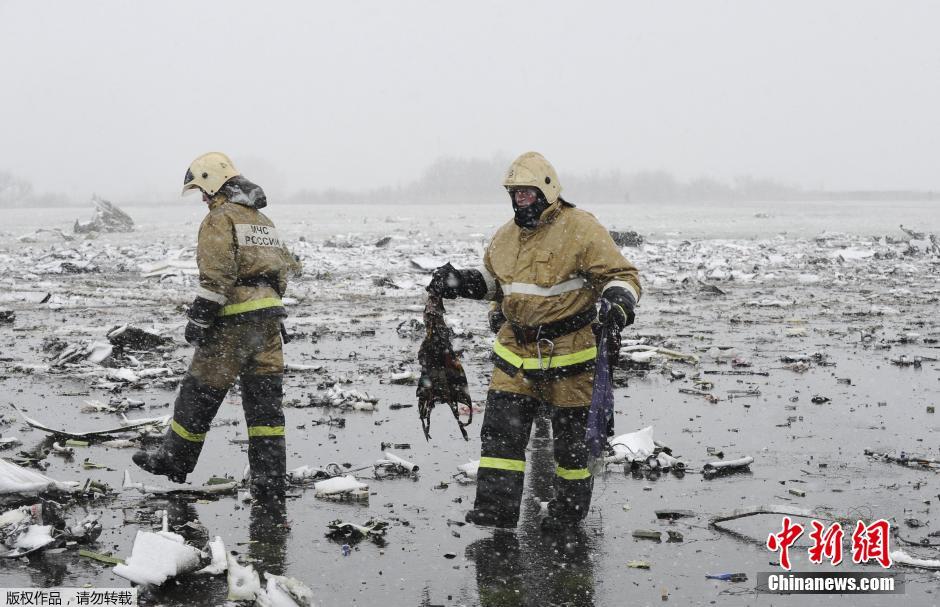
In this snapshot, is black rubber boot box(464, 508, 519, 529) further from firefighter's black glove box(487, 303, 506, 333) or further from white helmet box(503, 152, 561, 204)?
white helmet box(503, 152, 561, 204)

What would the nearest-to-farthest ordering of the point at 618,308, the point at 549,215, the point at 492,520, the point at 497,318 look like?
the point at 618,308
the point at 492,520
the point at 549,215
the point at 497,318

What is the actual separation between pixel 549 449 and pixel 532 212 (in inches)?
89.5

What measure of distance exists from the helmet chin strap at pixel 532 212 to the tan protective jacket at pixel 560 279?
0.09 feet

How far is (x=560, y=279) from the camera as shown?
4.74m

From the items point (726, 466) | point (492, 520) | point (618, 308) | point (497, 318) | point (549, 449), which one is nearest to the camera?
point (618, 308)

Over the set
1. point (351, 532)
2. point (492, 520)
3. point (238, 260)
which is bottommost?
point (351, 532)

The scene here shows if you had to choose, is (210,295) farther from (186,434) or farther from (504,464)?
(504,464)

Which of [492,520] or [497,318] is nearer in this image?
[492,520]

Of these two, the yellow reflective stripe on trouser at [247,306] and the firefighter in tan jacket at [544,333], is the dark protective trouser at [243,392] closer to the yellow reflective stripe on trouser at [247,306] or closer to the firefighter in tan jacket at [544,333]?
the yellow reflective stripe on trouser at [247,306]

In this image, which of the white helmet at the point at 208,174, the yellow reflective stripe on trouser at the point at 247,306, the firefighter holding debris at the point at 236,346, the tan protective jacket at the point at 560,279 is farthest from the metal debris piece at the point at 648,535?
the white helmet at the point at 208,174

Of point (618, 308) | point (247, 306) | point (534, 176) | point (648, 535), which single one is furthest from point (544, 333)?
point (247, 306)

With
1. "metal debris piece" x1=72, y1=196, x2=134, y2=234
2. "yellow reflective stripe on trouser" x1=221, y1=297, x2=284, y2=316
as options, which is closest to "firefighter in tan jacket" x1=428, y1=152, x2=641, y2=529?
"yellow reflective stripe on trouser" x1=221, y1=297, x2=284, y2=316

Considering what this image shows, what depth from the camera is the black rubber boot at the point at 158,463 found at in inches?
213

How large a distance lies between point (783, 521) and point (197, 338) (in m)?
3.27
